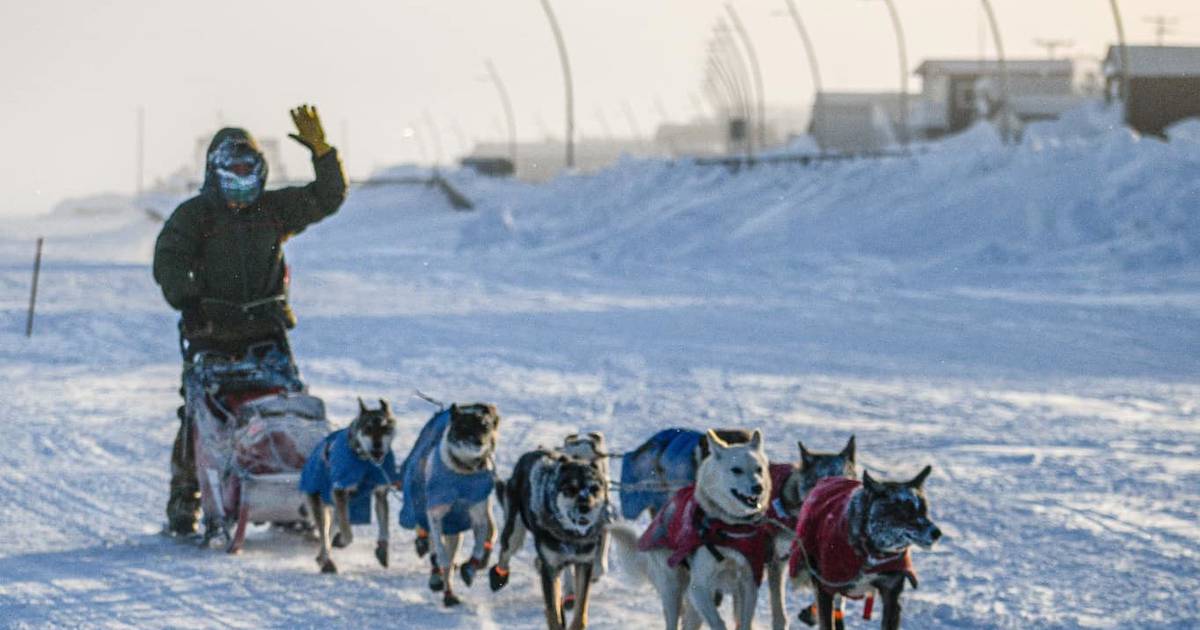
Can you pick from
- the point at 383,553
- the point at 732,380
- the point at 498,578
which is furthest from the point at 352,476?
the point at 732,380

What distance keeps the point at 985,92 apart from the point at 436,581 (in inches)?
2293

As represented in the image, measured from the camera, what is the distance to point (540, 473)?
25.2 ft

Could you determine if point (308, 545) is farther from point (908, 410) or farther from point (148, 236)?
point (148, 236)

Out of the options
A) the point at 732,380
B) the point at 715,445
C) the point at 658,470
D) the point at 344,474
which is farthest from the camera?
the point at 732,380

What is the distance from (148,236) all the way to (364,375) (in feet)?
151

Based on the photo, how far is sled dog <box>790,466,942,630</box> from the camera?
654 centimetres

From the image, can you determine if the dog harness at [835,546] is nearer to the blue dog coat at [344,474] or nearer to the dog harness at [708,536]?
the dog harness at [708,536]

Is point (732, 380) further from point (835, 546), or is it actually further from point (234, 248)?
point (835, 546)

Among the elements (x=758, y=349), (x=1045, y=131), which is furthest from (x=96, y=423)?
(x=1045, y=131)

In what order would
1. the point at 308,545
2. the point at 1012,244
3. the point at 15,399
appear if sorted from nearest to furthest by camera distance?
1. the point at 308,545
2. the point at 15,399
3. the point at 1012,244

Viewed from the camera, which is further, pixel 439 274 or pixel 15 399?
pixel 439 274

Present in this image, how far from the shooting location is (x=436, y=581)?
341 inches

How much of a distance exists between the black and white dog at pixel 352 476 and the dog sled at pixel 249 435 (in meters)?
0.25

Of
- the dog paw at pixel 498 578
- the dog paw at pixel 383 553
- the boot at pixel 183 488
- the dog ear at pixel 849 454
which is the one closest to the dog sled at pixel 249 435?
the boot at pixel 183 488
